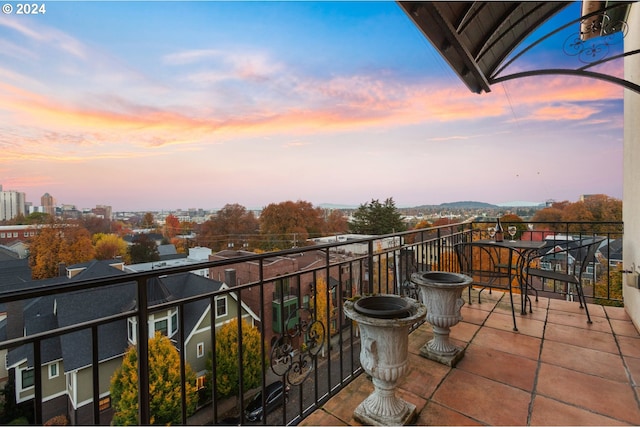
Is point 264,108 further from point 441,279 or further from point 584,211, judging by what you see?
point 441,279

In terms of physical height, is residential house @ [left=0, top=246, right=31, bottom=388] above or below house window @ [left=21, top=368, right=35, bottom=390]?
below

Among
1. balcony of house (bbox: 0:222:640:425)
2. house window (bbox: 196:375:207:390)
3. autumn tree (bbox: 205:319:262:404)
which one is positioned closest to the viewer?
balcony of house (bbox: 0:222:640:425)

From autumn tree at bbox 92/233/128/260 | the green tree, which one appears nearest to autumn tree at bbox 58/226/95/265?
autumn tree at bbox 92/233/128/260

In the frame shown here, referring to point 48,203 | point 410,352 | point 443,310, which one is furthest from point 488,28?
point 48,203

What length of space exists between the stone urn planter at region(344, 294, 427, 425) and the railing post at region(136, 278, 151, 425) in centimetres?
94

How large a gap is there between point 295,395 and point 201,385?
156 inches

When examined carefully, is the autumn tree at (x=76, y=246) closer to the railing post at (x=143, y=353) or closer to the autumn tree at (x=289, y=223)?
the autumn tree at (x=289, y=223)

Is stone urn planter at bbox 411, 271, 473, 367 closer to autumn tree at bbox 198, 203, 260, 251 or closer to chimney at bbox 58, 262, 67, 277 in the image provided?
chimney at bbox 58, 262, 67, 277

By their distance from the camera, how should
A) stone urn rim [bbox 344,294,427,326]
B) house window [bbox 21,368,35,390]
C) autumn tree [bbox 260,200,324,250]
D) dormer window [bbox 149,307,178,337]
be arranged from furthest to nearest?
1. autumn tree [bbox 260,200,324,250]
2. dormer window [bbox 149,307,178,337]
3. stone urn rim [bbox 344,294,427,326]
4. house window [bbox 21,368,35,390]

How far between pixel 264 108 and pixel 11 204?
13.7 meters

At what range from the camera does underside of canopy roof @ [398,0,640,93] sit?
1795 millimetres

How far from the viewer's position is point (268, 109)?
14.1 meters

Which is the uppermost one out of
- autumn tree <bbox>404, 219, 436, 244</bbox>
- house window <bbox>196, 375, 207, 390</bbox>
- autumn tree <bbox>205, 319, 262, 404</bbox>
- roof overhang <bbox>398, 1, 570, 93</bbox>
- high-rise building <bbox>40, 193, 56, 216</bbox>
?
roof overhang <bbox>398, 1, 570, 93</bbox>

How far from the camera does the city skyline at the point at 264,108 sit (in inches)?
297
